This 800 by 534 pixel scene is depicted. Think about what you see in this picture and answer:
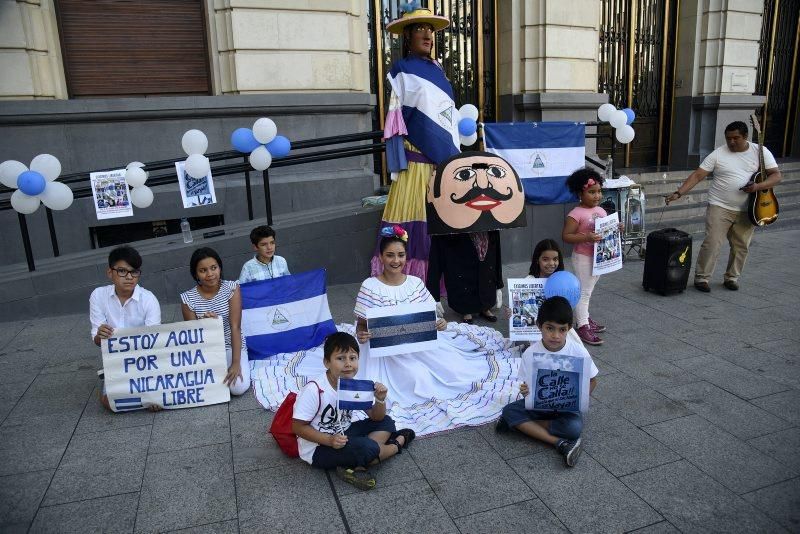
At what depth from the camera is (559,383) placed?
364 cm

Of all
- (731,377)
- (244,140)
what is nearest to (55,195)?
(244,140)

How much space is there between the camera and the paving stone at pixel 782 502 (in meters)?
2.91

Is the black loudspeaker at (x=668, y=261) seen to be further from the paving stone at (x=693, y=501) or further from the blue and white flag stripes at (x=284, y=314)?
the blue and white flag stripes at (x=284, y=314)

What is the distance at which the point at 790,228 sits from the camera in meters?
10.6

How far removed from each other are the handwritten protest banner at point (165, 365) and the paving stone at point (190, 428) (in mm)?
69

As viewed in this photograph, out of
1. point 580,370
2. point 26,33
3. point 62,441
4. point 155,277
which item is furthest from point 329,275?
point 26,33

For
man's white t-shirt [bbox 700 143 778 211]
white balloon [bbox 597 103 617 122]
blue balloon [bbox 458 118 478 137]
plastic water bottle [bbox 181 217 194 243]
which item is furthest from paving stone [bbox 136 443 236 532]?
white balloon [bbox 597 103 617 122]

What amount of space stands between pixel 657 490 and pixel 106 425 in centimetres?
357

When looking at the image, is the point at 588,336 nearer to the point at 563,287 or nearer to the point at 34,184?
the point at 563,287

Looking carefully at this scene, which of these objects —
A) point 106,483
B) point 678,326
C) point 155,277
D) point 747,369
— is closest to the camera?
point 106,483

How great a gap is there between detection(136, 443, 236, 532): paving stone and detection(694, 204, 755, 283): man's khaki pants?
18.8 feet

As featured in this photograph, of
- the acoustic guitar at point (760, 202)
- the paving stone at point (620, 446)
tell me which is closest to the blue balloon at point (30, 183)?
the paving stone at point (620, 446)

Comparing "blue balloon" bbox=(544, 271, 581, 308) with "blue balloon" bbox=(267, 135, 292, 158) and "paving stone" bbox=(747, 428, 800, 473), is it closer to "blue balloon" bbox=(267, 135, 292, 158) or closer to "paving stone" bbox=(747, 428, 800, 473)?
"paving stone" bbox=(747, 428, 800, 473)

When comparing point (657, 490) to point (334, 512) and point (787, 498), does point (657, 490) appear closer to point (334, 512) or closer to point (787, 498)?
point (787, 498)
